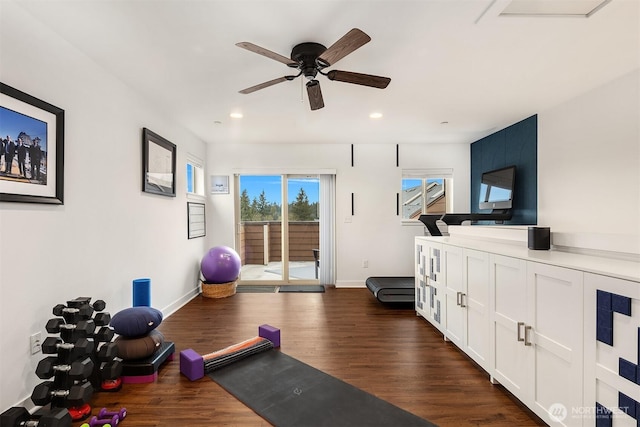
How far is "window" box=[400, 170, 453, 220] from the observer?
5.48 metres

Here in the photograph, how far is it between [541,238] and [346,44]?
75.7 inches

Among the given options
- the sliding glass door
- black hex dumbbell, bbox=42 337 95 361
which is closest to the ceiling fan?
black hex dumbbell, bbox=42 337 95 361

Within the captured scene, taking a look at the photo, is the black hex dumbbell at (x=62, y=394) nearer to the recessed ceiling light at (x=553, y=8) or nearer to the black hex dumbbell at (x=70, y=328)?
the black hex dumbbell at (x=70, y=328)

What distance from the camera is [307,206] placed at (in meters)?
5.53

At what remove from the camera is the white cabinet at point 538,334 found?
151 cm

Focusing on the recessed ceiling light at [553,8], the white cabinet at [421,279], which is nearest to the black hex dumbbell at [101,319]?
the white cabinet at [421,279]

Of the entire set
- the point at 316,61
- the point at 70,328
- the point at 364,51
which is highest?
the point at 364,51

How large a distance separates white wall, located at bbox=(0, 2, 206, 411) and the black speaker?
345 centimetres

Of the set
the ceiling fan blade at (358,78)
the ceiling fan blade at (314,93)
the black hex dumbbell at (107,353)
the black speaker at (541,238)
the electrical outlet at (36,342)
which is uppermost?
the ceiling fan blade at (358,78)

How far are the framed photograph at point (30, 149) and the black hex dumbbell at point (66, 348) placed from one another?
2.97 ft

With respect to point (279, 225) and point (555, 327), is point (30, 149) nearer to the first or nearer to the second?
point (555, 327)

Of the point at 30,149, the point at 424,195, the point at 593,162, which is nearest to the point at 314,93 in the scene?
the point at 30,149

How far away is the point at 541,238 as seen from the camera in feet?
7.00

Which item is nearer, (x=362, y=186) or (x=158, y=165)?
(x=158, y=165)
